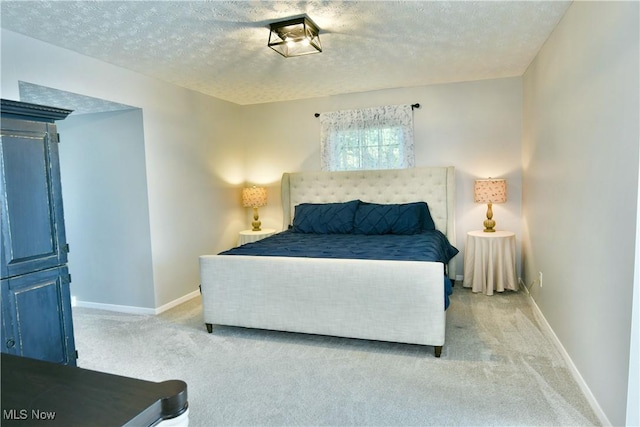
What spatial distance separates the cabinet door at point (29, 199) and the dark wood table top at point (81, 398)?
66.6 inches

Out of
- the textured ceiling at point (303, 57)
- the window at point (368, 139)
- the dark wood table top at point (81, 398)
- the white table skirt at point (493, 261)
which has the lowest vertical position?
the white table skirt at point (493, 261)

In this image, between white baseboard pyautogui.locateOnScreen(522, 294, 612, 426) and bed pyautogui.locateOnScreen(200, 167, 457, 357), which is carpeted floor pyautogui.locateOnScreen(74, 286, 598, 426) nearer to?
white baseboard pyautogui.locateOnScreen(522, 294, 612, 426)

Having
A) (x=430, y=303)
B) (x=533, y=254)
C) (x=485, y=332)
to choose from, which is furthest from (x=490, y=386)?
(x=533, y=254)

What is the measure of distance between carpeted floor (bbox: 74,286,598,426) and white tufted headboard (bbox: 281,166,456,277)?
134 centimetres

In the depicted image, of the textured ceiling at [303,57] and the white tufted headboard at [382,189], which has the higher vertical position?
the textured ceiling at [303,57]

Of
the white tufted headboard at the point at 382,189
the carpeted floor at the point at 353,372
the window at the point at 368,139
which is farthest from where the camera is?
the window at the point at 368,139

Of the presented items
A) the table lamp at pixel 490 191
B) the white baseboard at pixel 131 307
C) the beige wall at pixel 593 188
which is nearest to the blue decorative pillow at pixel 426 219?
the table lamp at pixel 490 191

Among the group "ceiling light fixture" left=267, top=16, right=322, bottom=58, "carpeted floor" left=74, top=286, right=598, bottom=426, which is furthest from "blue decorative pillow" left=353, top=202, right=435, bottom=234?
"ceiling light fixture" left=267, top=16, right=322, bottom=58

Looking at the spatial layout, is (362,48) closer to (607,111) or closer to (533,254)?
(607,111)

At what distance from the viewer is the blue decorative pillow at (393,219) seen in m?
4.23

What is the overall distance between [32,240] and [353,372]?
212 cm

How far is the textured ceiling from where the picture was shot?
96.1 inches

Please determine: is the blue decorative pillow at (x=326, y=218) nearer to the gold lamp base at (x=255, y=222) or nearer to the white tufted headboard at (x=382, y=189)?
the white tufted headboard at (x=382, y=189)

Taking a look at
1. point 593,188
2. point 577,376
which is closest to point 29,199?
point 593,188
